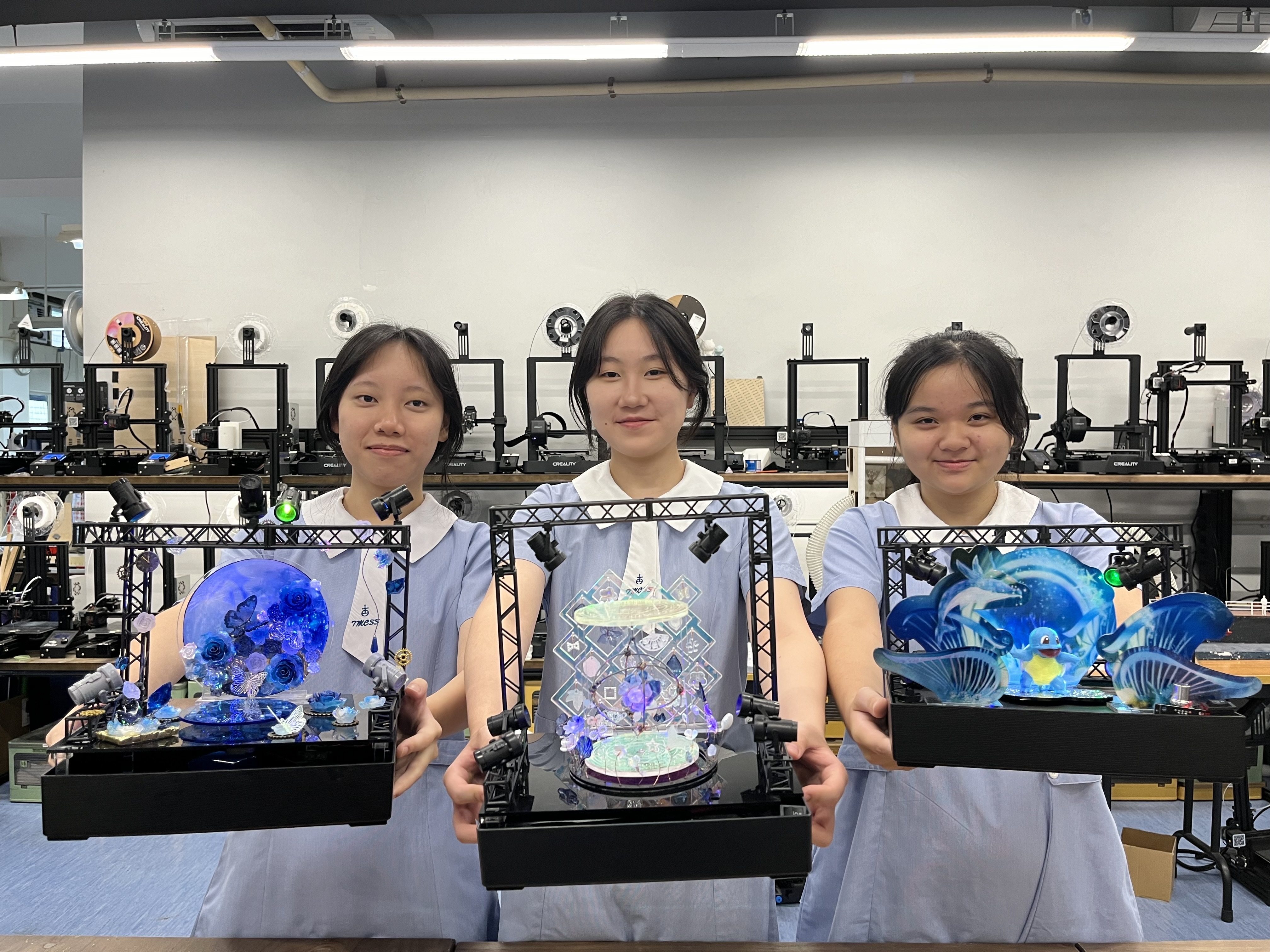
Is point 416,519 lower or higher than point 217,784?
higher

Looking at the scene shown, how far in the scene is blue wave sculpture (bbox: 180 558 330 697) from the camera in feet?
3.75

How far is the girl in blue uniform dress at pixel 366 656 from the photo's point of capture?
128 cm

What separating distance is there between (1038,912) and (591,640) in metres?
0.77

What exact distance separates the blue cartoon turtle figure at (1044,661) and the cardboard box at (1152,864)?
7.39 feet

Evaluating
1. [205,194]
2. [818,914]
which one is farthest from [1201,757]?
[205,194]

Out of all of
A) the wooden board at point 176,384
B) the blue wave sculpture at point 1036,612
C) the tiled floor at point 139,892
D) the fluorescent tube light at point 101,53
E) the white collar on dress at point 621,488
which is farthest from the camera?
the wooden board at point 176,384

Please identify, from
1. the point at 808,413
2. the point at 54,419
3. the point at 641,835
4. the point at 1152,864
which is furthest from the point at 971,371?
the point at 54,419

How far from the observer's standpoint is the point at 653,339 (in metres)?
1.29

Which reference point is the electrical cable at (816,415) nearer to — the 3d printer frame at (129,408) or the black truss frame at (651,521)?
the 3d printer frame at (129,408)

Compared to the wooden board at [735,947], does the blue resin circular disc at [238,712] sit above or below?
above

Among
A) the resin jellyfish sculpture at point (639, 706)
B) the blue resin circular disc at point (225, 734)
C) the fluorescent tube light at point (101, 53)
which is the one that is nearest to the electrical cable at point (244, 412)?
the fluorescent tube light at point (101, 53)

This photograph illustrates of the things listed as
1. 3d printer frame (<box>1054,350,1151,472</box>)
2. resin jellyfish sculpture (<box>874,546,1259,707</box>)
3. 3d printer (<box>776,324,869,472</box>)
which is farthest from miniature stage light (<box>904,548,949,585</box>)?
3d printer frame (<box>1054,350,1151,472</box>)

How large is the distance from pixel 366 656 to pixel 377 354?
0.46 metres

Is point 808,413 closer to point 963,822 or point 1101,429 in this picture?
point 1101,429
